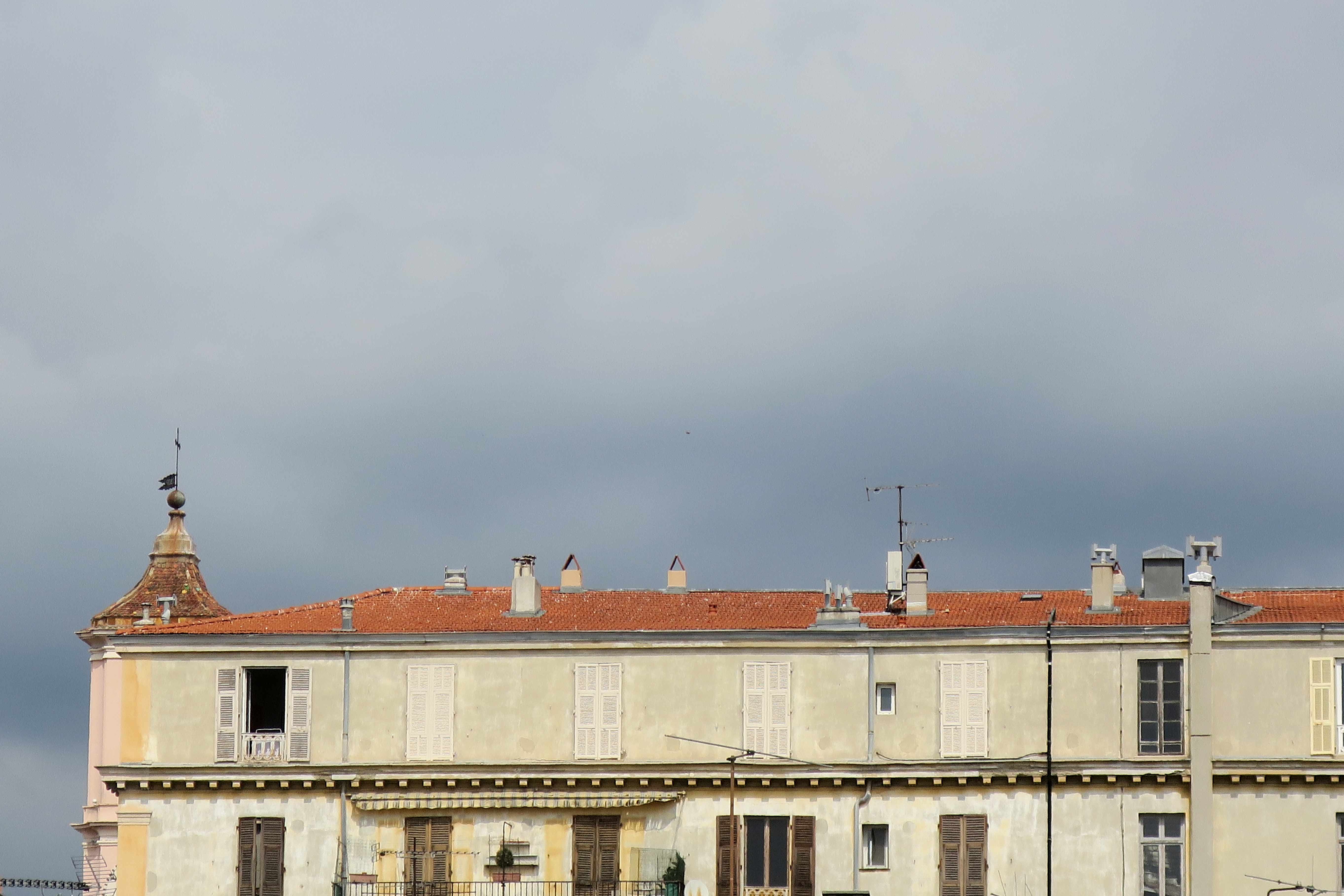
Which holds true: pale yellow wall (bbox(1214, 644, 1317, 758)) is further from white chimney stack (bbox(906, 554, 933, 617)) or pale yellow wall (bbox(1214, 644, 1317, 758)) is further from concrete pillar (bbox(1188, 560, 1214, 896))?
white chimney stack (bbox(906, 554, 933, 617))

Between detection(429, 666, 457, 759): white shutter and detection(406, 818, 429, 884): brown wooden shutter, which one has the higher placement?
detection(429, 666, 457, 759): white shutter

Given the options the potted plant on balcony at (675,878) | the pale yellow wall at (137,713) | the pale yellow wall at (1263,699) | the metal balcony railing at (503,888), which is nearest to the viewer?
the pale yellow wall at (1263,699)

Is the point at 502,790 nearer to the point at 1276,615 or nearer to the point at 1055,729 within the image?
the point at 1055,729

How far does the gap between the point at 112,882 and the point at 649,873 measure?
23.7m

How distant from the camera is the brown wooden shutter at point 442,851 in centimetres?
5600

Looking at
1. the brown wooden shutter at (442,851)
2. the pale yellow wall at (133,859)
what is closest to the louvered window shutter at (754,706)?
the brown wooden shutter at (442,851)

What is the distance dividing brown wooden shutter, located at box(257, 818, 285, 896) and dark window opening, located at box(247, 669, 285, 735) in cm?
230

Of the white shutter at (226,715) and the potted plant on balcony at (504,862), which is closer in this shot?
the potted plant on balcony at (504,862)

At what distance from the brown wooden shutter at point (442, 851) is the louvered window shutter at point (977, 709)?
1170 centimetres

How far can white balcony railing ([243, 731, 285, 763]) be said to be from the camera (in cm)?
5691

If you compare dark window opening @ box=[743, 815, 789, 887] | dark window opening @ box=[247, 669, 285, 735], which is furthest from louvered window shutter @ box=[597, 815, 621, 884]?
dark window opening @ box=[247, 669, 285, 735]

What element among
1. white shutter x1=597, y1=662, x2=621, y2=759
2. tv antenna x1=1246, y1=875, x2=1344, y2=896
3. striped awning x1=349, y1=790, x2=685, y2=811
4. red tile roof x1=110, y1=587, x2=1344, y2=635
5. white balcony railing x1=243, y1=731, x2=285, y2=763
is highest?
red tile roof x1=110, y1=587, x2=1344, y2=635

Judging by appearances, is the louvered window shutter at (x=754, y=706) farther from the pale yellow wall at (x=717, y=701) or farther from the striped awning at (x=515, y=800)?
the striped awning at (x=515, y=800)

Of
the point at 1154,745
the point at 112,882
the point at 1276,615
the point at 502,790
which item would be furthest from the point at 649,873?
the point at 112,882
